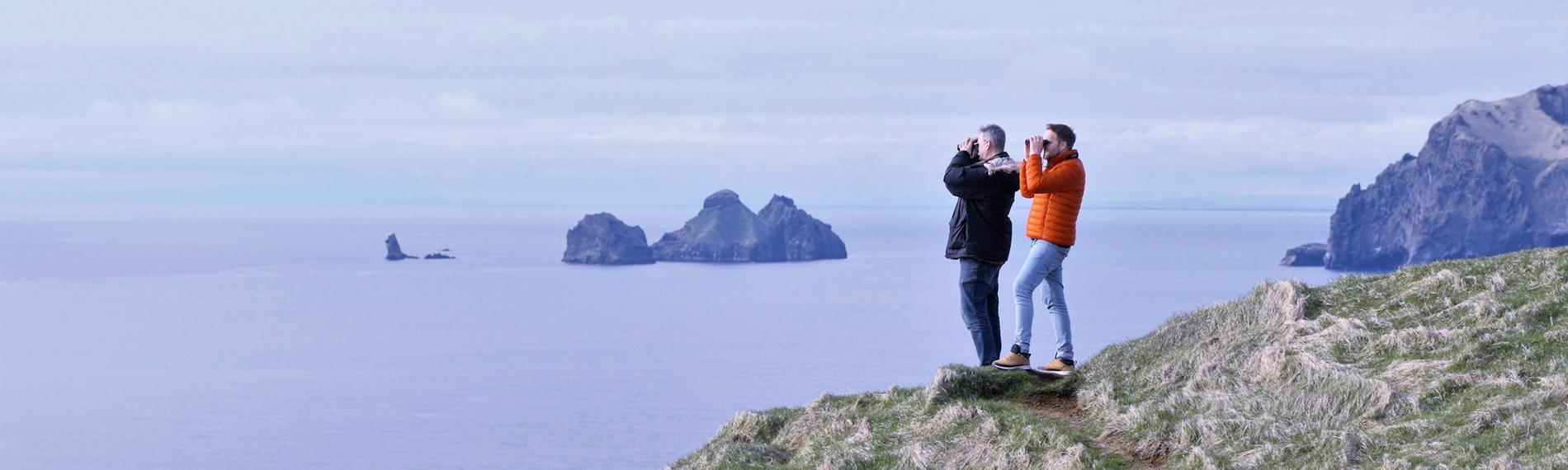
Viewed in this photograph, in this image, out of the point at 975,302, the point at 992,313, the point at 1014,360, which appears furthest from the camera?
the point at 992,313

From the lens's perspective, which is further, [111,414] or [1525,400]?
[111,414]

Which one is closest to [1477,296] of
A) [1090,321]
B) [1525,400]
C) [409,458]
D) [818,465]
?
[1525,400]

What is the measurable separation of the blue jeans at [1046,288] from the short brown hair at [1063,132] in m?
1.17

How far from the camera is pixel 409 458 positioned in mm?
140125

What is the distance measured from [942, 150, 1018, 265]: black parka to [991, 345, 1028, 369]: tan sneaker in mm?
1273

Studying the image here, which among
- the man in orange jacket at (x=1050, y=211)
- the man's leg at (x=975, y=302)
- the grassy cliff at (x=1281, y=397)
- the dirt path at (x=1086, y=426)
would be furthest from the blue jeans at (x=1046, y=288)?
the grassy cliff at (x=1281, y=397)

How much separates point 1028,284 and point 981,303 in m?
1.15

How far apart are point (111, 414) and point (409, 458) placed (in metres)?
53.7

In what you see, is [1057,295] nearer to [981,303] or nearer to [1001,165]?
[981,303]

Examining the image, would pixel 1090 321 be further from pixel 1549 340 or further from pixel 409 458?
pixel 1549 340

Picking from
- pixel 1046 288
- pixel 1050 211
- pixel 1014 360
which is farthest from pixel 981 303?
pixel 1050 211

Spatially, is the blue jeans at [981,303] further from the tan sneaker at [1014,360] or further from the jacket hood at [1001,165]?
the jacket hood at [1001,165]

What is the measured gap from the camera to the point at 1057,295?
14352mm

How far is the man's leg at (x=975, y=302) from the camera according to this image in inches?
578
